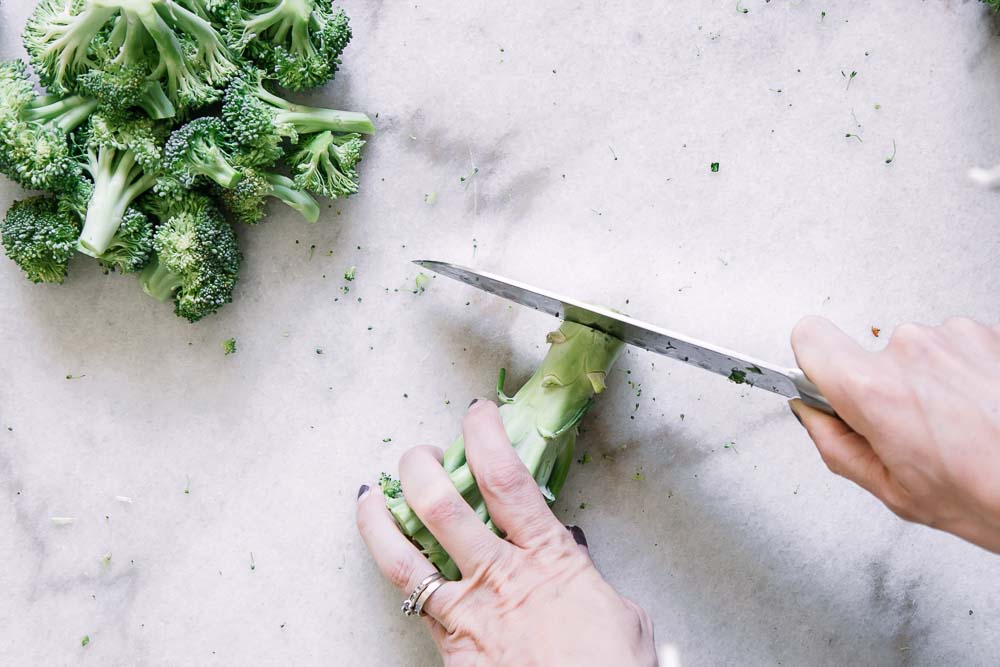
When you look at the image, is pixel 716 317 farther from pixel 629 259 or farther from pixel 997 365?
pixel 997 365

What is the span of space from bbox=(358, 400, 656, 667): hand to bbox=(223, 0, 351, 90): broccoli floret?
0.89 metres

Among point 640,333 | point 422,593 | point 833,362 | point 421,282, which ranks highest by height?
point 833,362

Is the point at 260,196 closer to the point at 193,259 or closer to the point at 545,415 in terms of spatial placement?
the point at 193,259

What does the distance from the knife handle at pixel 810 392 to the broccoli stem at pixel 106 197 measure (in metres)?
1.44

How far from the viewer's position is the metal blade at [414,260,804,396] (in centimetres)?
162

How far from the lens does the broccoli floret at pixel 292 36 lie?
1.79 meters

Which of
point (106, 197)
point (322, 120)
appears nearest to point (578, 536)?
point (322, 120)

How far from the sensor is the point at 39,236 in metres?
1.82

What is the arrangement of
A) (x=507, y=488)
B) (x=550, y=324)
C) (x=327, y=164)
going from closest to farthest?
(x=507, y=488), (x=327, y=164), (x=550, y=324)

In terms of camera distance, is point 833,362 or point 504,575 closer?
point 833,362

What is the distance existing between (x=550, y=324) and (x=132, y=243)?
0.99m

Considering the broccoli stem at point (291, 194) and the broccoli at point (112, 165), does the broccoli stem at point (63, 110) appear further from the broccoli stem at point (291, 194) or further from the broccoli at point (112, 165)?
the broccoli stem at point (291, 194)

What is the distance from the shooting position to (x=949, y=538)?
6.52ft

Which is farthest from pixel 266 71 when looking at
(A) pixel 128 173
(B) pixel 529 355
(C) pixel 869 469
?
(C) pixel 869 469
